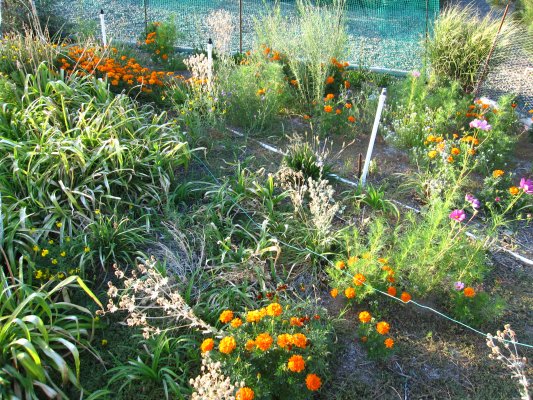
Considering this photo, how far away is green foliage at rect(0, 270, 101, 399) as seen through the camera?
84.3 inches

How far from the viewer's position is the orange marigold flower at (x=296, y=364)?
2.04m

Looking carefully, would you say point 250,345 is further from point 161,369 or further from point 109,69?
point 109,69

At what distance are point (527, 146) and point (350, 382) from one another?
350 cm

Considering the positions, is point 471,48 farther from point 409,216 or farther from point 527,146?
point 409,216

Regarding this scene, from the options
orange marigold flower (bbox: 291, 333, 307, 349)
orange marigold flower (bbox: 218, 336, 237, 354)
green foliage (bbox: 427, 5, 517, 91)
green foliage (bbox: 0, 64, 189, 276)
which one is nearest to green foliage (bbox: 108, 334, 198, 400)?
orange marigold flower (bbox: 218, 336, 237, 354)

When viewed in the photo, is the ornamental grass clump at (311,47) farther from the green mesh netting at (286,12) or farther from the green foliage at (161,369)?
the green foliage at (161,369)

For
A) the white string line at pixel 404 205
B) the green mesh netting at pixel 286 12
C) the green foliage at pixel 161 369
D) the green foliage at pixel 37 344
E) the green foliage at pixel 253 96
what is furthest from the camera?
the green mesh netting at pixel 286 12

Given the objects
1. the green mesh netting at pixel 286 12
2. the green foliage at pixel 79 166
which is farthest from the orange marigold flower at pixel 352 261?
the green mesh netting at pixel 286 12

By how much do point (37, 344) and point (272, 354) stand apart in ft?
3.67

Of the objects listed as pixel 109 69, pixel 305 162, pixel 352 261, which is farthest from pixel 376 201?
pixel 109 69

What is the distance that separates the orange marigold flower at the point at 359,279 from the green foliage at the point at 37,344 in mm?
1444

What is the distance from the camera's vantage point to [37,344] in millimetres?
2256

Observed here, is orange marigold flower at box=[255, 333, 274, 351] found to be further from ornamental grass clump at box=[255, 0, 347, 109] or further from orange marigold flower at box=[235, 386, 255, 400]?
ornamental grass clump at box=[255, 0, 347, 109]

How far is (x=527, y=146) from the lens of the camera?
186 inches
